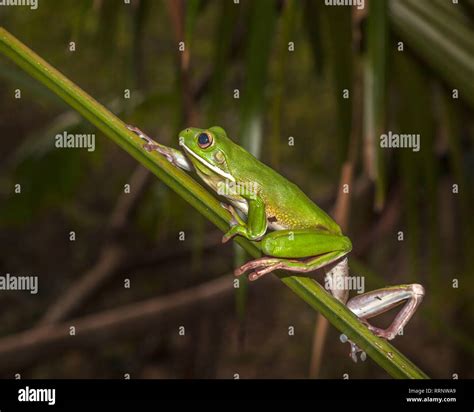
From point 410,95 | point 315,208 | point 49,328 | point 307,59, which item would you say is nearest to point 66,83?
point 315,208

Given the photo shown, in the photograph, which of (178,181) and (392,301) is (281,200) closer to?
(392,301)

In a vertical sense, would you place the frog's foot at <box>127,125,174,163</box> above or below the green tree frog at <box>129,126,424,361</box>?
above

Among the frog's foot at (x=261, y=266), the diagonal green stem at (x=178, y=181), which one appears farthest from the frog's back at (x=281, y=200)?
the diagonal green stem at (x=178, y=181)

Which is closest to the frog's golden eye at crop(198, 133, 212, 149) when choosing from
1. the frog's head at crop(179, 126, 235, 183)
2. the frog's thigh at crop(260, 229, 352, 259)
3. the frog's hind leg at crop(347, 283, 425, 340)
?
the frog's head at crop(179, 126, 235, 183)

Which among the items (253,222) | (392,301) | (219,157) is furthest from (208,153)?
(392,301)

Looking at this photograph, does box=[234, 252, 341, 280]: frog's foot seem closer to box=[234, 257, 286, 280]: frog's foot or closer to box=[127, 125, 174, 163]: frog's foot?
box=[234, 257, 286, 280]: frog's foot

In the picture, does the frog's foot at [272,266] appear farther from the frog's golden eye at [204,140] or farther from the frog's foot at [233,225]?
the frog's golden eye at [204,140]

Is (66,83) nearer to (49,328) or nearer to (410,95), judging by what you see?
(410,95)
